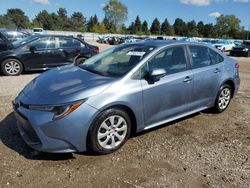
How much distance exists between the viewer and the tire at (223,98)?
5845 millimetres

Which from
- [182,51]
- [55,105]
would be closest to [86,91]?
[55,105]

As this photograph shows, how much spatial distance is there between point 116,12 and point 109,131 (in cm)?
11763

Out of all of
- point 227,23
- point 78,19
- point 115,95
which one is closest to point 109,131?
point 115,95

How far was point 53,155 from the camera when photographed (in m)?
4.00

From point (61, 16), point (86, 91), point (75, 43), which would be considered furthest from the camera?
point (61, 16)

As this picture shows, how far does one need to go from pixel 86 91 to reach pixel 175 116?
1.78 m

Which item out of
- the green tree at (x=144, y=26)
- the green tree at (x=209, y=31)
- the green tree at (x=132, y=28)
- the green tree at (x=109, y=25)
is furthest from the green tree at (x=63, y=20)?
the green tree at (x=209, y=31)

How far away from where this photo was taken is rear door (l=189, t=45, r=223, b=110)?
516cm

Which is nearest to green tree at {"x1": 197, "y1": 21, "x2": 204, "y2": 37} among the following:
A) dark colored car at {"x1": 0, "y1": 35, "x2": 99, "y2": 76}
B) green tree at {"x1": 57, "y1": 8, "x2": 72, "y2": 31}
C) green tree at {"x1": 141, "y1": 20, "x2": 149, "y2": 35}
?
green tree at {"x1": 141, "y1": 20, "x2": 149, "y2": 35}

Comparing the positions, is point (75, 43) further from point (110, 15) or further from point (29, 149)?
point (110, 15)

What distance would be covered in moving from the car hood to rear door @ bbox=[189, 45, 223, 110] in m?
1.78

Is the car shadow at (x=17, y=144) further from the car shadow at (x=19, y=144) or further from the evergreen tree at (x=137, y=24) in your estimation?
the evergreen tree at (x=137, y=24)

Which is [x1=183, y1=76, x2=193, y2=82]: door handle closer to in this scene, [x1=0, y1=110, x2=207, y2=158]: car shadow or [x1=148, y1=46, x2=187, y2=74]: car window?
[x1=148, y1=46, x2=187, y2=74]: car window

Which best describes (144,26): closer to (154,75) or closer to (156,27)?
(156,27)
